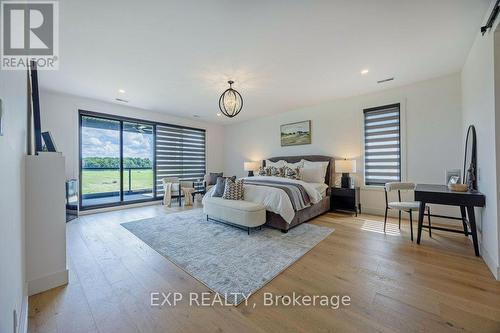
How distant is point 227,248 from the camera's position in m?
2.57

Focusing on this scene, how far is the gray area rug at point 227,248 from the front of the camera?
1897 mm

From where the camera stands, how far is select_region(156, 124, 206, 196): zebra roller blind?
5.71 m

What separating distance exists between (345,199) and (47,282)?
472 centimetres

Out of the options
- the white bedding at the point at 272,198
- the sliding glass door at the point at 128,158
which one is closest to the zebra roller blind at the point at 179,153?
the sliding glass door at the point at 128,158

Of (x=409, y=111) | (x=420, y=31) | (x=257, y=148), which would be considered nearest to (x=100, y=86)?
(x=257, y=148)

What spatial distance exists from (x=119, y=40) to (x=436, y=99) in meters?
5.05

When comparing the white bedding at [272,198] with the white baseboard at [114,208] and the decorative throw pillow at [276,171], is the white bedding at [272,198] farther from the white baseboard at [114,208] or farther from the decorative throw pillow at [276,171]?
the white baseboard at [114,208]

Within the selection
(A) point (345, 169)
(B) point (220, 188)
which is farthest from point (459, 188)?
(B) point (220, 188)

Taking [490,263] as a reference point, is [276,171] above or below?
above

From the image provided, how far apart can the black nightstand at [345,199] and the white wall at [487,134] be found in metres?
1.91

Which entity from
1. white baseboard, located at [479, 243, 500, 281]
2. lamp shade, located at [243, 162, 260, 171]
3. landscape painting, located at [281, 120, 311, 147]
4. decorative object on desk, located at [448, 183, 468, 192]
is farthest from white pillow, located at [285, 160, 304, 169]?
white baseboard, located at [479, 243, 500, 281]

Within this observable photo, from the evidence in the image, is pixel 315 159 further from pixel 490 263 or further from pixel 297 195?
pixel 490 263

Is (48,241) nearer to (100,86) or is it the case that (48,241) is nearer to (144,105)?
(100,86)

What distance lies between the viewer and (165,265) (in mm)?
2184
